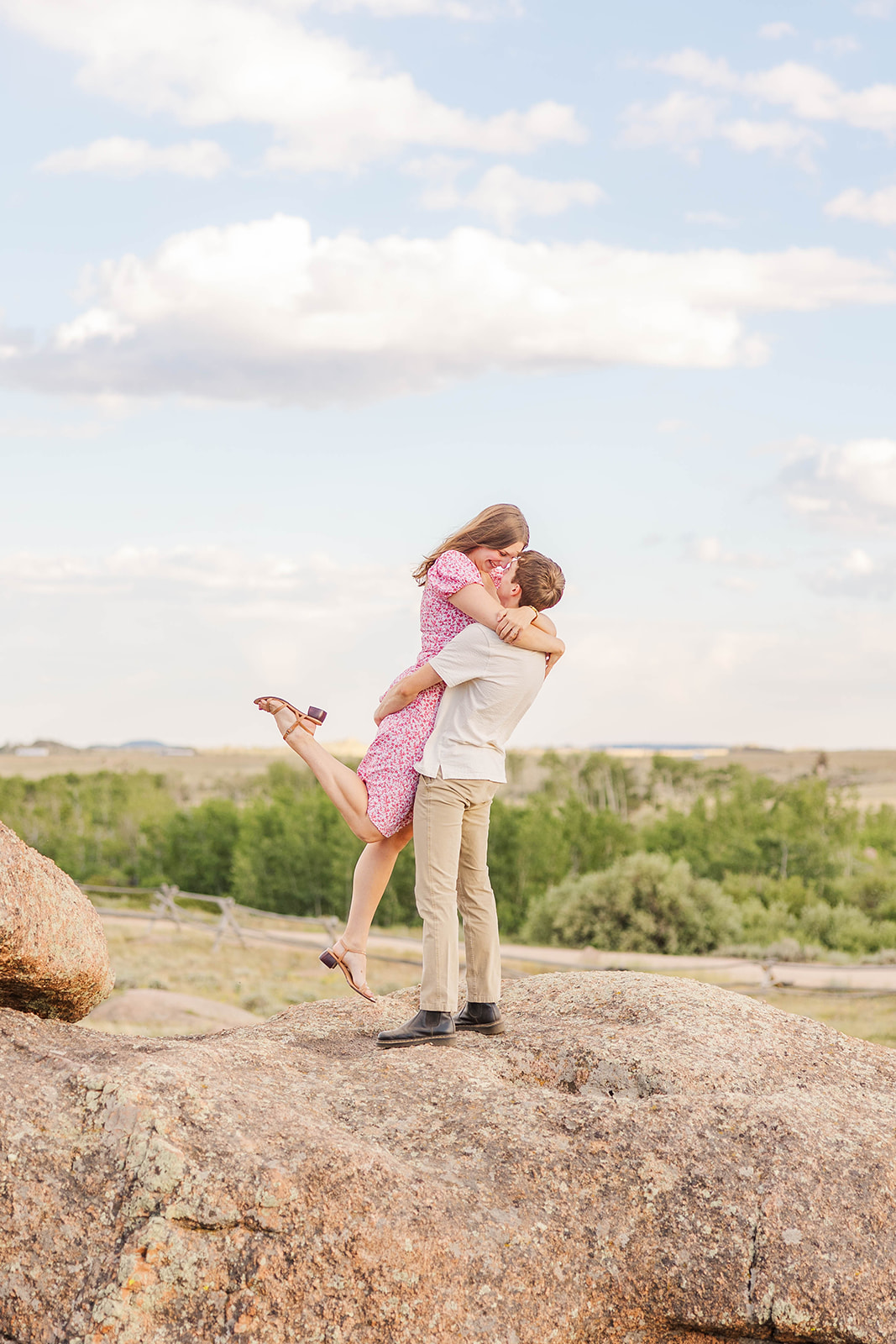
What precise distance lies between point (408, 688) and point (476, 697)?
339 mm

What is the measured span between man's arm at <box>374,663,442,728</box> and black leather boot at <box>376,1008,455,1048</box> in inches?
50.1

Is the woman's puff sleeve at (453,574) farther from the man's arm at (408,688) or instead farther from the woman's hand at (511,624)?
the man's arm at (408,688)

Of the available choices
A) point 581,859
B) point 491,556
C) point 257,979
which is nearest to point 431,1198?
point 491,556

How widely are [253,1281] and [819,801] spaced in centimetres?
3871

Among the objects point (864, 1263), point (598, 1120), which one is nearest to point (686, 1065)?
point (598, 1120)

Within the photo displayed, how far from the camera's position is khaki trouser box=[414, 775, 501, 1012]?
15.5 ft

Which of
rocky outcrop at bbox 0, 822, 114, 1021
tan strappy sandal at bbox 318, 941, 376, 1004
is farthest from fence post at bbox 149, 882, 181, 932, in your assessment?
rocky outcrop at bbox 0, 822, 114, 1021

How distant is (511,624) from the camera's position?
4664 mm

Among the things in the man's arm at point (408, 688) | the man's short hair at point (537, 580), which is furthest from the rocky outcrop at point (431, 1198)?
the man's short hair at point (537, 580)

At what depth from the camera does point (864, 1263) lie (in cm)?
383

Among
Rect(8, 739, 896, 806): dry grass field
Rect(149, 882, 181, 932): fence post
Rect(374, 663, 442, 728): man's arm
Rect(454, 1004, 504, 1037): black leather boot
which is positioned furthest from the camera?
Rect(8, 739, 896, 806): dry grass field

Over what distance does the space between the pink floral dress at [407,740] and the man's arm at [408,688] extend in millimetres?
35

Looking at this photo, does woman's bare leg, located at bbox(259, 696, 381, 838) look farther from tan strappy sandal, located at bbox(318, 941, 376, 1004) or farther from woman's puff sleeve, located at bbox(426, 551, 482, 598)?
woman's puff sleeve, located at bbox(426, 551, 482, 598)

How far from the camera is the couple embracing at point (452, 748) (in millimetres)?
4723
